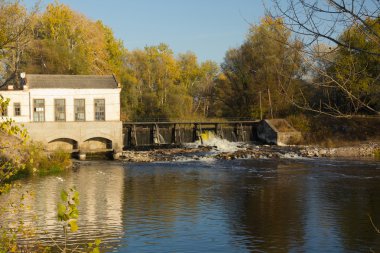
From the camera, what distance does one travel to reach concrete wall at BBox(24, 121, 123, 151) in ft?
120

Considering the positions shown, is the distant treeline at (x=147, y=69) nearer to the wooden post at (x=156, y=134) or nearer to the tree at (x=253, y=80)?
the tree at (x=253, y=80)

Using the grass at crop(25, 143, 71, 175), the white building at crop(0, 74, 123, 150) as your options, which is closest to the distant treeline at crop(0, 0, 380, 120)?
the white building at crop(0, 74, 123, 150)

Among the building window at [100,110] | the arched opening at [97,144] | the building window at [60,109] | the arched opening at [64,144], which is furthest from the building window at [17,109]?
the building window at [100,110]

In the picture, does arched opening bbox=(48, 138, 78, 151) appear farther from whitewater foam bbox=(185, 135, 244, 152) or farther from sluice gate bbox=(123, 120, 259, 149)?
whitewater foam bbox=(185, 135, 244, 152)

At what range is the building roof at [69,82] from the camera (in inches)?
1484

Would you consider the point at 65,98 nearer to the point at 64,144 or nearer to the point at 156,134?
the point at 64,144

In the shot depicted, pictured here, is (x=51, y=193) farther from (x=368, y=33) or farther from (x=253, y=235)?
(x=368, y=33)

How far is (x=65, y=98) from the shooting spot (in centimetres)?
3778

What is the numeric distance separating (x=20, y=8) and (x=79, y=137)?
23.6 metres

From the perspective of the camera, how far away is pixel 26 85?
36906 millimetres

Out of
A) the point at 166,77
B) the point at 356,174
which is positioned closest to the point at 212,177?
the point at 356,174

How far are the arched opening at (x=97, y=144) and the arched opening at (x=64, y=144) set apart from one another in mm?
840

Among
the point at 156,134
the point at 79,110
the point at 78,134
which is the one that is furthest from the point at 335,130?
the point at 78,134

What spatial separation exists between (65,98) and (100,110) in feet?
9.04
